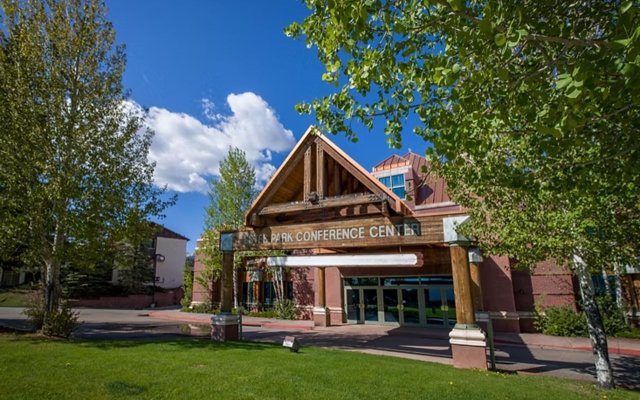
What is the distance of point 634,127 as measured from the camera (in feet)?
14.0

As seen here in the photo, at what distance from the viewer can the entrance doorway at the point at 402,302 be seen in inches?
734

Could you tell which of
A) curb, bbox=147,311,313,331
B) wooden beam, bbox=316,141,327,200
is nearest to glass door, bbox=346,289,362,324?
curb, bbox=147,311,313,331

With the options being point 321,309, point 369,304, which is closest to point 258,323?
point 321,309

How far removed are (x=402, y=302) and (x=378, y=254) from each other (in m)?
11.0

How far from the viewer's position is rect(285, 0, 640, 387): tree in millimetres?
3391

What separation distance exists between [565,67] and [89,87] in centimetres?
1390

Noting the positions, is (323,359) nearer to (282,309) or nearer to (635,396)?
(635,396)

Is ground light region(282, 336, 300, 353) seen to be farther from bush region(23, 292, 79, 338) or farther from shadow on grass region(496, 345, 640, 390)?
bush region(23, 292, 79, 338)

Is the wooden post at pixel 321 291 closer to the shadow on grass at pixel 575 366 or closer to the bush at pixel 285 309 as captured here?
the bush at pixel 285 309

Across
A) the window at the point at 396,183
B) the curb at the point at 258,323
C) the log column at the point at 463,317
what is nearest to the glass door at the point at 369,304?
the curb at the point at 258,323

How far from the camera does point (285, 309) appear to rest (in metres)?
23.6

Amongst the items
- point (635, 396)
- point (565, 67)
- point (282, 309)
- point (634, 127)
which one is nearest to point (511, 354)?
point (635, 396)

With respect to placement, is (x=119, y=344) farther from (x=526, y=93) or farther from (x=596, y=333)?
(x=596, y=333)

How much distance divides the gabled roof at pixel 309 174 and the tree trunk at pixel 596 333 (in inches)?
219
